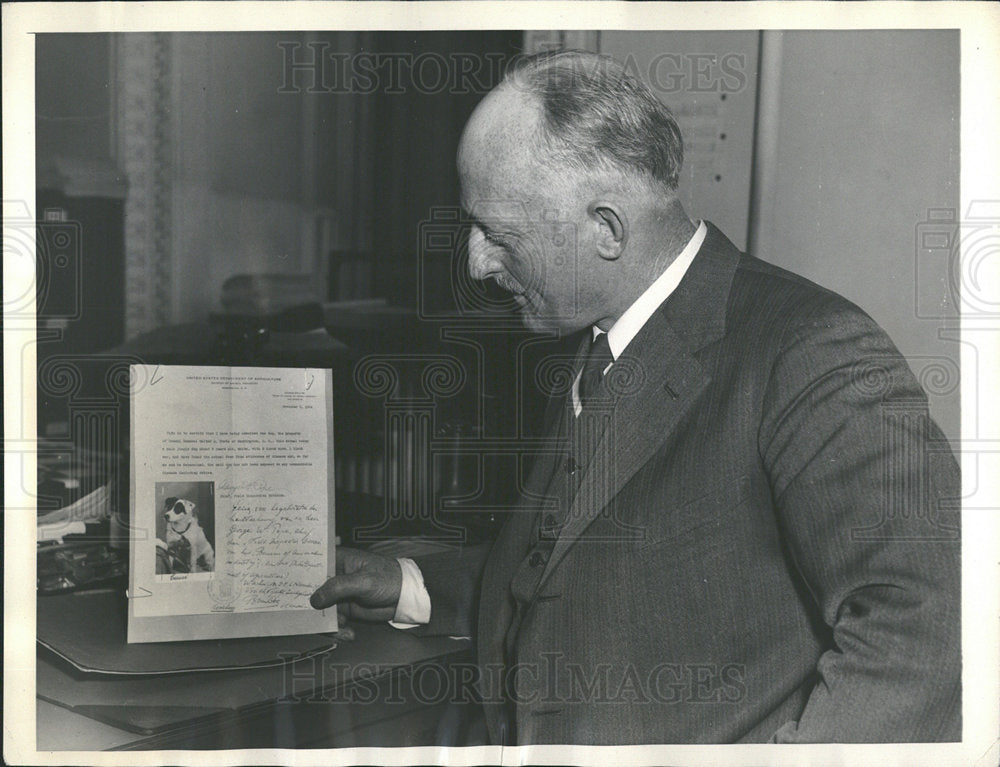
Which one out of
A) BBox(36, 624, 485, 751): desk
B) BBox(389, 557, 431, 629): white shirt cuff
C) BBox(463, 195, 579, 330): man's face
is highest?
BBox(463, 195, 579, 330): man's face

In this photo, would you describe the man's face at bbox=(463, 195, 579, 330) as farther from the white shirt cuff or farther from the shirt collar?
the white shirt cuff

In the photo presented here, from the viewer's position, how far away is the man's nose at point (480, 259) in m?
1.38

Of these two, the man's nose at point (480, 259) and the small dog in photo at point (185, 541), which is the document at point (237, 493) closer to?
the small dog in photo at point (185, 541)

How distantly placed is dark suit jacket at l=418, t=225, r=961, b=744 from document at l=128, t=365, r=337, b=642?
309 mm

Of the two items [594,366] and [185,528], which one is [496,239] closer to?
[594,366]

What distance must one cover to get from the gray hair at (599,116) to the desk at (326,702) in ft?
2.60

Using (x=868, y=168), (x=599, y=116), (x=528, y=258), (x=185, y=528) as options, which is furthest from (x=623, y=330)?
(x=185, y=528)

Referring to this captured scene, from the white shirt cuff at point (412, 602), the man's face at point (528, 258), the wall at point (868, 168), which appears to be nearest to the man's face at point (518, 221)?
the man's face at point (528, 258)

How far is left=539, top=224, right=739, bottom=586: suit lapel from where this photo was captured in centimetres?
125

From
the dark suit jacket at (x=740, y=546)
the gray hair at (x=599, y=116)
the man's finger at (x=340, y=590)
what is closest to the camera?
the dark suit jacket at (x=740, y=546)

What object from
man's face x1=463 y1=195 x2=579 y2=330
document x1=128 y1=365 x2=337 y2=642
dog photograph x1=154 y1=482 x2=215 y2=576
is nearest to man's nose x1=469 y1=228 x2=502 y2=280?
man's face x1=463 y1=195 x2=579 y2=330

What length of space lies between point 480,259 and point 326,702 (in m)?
0.75

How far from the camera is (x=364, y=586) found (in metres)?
1.41

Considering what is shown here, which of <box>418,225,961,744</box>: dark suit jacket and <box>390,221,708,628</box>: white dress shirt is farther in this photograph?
<box>390,221,708,628</box>: white dress shirt
